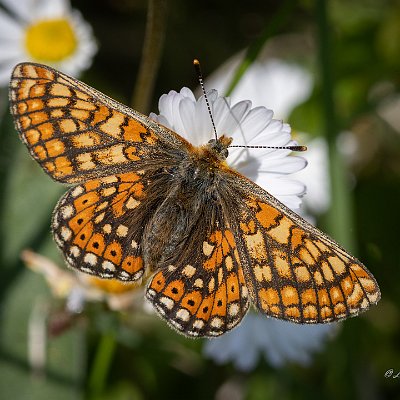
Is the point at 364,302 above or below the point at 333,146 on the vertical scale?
below

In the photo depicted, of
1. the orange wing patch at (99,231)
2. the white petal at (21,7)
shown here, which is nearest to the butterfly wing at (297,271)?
the orange wing patch at (99,231)

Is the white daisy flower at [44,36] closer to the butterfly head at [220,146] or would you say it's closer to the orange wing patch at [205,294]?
the butterfly head at [220,146]

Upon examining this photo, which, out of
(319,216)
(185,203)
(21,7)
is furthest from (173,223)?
(21,7)

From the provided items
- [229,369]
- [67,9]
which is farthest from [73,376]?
[67,9]

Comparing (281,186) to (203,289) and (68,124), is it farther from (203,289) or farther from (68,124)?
(68,124)

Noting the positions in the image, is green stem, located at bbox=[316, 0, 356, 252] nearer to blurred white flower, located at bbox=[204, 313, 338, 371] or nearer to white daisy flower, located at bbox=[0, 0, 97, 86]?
blurred white flower, located at bbox=[204, 313, 338, 371]

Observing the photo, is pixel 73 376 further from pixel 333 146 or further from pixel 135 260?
pixel 333 146

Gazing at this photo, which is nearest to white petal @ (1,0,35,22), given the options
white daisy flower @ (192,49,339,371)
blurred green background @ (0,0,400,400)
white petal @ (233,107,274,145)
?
blurred green background @ (0,0,400,400)
